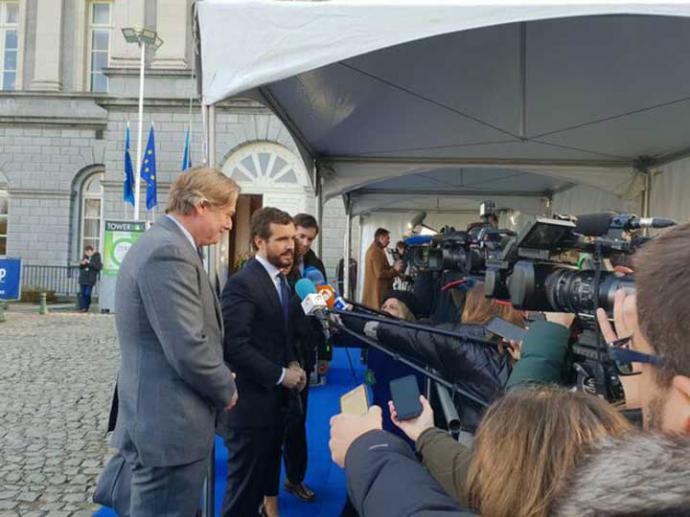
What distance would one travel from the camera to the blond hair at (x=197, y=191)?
7.12 feet

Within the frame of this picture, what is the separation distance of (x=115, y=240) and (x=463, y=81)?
35.3 feet

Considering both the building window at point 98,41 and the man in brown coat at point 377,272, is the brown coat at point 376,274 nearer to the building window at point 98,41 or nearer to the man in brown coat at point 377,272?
the man in brown coat at point 377,272

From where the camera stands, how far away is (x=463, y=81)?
4.66 metres

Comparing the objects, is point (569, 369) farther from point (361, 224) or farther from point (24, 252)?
point (24, 252)

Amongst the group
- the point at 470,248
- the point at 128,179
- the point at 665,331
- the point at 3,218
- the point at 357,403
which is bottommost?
the point at 357,403

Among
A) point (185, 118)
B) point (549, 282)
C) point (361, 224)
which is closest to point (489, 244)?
point (549, 282)

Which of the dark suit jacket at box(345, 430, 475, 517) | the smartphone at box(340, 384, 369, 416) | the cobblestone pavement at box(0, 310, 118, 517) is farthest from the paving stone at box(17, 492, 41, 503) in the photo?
the dark suit jacket at box(345, 430, 475, 517)

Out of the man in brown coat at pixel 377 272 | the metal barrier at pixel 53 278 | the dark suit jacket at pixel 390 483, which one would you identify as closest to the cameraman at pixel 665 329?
the dark suit jacket at pixel 390 483

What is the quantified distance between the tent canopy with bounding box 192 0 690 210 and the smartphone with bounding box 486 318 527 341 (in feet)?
4.69

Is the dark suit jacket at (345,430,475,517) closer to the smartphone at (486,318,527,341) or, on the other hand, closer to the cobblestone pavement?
the smartphone at (486,318,527,341)

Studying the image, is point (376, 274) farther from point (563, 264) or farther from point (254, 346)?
point (563, 264)

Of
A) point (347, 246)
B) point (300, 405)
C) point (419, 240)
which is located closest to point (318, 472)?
point (300, 405)

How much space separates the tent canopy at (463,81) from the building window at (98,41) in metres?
17.8

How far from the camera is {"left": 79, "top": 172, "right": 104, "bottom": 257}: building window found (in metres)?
20.5
